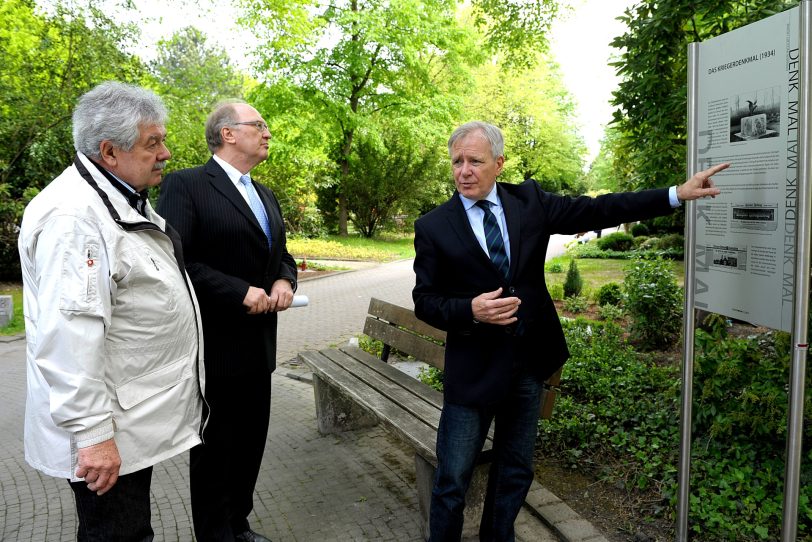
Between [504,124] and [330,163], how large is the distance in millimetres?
14007

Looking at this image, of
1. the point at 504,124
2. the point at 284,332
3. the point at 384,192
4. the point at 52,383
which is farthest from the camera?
the point at 504,124

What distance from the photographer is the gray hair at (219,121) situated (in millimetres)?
2861

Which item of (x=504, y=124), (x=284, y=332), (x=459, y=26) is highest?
(x=459, y=26)

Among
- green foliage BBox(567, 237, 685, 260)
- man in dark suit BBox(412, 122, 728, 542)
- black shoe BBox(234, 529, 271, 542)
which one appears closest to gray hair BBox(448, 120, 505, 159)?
man in dark suit BBox(412, 122, 728, 542)

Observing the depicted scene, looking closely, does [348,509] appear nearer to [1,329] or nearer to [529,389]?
[529,389]

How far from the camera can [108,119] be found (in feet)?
6.60

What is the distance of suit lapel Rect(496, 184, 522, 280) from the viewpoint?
8.31 ft

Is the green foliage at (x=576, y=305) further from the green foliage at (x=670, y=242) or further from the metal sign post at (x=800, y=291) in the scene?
the green foliage at (x=670, y=242)

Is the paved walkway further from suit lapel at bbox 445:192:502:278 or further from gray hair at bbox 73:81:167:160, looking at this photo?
gray hair at bbox 73:81:167:160

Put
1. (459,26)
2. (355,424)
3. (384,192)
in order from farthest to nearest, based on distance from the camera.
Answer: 1. (384,192)
2. (459,26)
3. (355,424)

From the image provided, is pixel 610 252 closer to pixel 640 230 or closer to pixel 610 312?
pixel 640 230

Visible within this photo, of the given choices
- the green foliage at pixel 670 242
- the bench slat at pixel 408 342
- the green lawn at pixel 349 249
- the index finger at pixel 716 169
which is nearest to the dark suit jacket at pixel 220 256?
the bench slat at pixel 408 342

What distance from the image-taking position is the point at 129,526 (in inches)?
79.1

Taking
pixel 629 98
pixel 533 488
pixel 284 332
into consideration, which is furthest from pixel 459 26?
pixel 533 488
